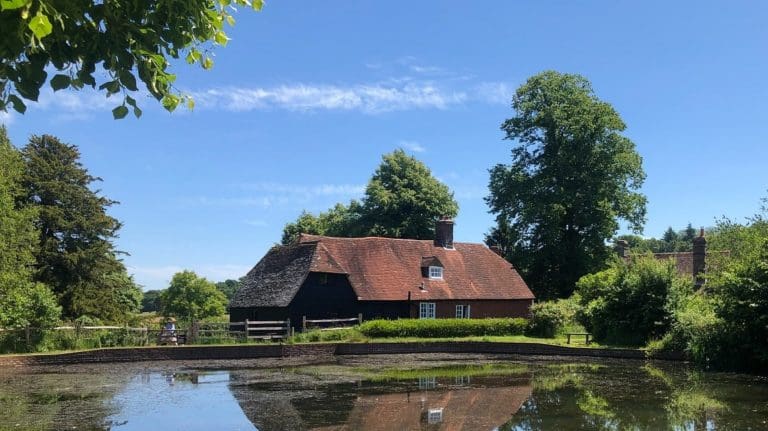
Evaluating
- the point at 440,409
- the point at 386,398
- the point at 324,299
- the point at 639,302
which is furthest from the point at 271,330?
the point at 440,409

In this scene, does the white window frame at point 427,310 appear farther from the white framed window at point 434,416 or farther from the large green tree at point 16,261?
the white framed window at point 434,416

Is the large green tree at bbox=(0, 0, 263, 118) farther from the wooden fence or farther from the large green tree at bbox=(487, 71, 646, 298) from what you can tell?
the large green tree at bbox=(487, 71, 646, 298)

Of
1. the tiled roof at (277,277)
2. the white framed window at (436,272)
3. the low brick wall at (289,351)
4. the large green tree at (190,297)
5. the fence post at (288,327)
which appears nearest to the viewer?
the low brick wall at (289,351)

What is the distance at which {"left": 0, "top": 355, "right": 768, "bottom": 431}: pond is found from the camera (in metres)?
12.5

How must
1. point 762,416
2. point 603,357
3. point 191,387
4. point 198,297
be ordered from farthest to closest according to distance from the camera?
point 198,297
point 603,357
point 191,387
point 762,416

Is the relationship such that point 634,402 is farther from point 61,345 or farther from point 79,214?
point 79,214

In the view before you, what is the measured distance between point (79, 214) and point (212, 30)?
1505 inches

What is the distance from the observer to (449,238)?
144 ft

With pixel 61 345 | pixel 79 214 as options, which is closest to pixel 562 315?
pixel 61 345

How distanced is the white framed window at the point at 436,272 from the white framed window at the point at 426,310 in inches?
87.8

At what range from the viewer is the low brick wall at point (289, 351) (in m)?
25.1

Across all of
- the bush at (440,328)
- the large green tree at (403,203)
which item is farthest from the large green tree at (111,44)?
the large green tree at (403,203)

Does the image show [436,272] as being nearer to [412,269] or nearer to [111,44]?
[412,269]

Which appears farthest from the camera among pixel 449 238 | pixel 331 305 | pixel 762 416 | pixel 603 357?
pixel 449 238
